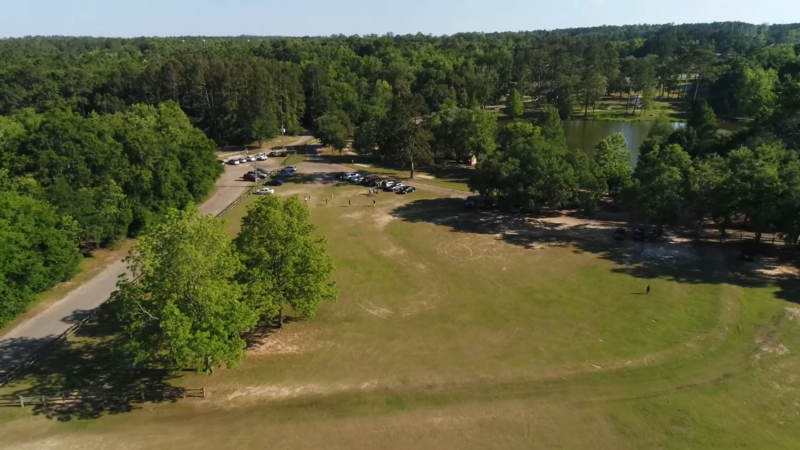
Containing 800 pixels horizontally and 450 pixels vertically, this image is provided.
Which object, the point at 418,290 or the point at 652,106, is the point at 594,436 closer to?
the point at 418,290

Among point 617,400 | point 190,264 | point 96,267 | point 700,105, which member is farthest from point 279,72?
point 617,400

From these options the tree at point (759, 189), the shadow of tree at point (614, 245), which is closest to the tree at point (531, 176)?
the shadow of tree at point (614, 245)

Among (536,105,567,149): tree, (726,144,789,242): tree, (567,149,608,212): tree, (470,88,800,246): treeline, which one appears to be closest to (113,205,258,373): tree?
(470,88,800,246): treeline

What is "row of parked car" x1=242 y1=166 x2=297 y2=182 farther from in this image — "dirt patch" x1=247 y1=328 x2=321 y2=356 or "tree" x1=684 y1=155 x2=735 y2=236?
"tree" x1=684 y1=155 x2=735 y2=236

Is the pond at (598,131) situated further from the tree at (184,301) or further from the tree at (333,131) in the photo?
the tree at (184,301)

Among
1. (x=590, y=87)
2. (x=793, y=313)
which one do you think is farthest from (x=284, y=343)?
(x=590, y=87)

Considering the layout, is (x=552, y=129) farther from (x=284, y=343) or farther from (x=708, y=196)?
(x=284, y=343)

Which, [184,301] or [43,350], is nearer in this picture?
[184,301]
